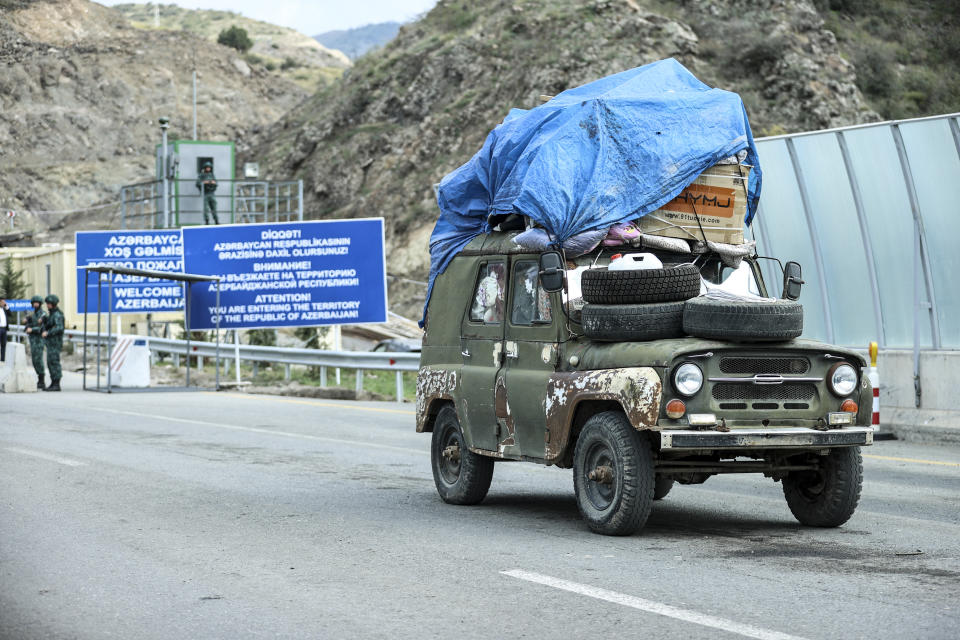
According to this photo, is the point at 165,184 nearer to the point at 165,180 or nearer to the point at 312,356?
the point at 165,180

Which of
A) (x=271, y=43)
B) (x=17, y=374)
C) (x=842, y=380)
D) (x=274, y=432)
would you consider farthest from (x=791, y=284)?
(x=271, y=43)

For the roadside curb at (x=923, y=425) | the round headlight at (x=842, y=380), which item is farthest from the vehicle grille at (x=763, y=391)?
the roadside curb at (x=923, y=425)

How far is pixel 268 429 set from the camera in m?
17.7

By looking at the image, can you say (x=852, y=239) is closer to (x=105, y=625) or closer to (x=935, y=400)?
(x=935, y=400)

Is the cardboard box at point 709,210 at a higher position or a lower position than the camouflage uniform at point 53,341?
higher

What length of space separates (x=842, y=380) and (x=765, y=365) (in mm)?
574

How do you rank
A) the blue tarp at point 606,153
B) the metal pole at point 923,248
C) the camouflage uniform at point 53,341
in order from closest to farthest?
1. the blue tarp at point 606,153
2. the metal pole at point 923,248
3. the camouflage uniform at point 53,341

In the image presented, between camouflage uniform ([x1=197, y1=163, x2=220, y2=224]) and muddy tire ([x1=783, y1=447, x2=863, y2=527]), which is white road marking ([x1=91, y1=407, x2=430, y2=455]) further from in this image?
camouflage uniform ([x1=197, y1=163, x2=220, y2=224])

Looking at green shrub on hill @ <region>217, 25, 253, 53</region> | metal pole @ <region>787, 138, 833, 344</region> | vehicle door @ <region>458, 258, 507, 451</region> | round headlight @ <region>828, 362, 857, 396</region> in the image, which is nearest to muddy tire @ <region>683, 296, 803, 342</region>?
round headlight @ <region>828, 362, 857, 396</region>

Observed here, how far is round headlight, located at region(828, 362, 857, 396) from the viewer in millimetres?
8156

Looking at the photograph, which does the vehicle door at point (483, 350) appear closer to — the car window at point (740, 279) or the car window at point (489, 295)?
the car window at point (489, 295)

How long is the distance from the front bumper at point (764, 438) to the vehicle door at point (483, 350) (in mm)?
1959

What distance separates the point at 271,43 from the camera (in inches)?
6078

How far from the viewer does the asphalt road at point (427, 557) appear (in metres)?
5.93
